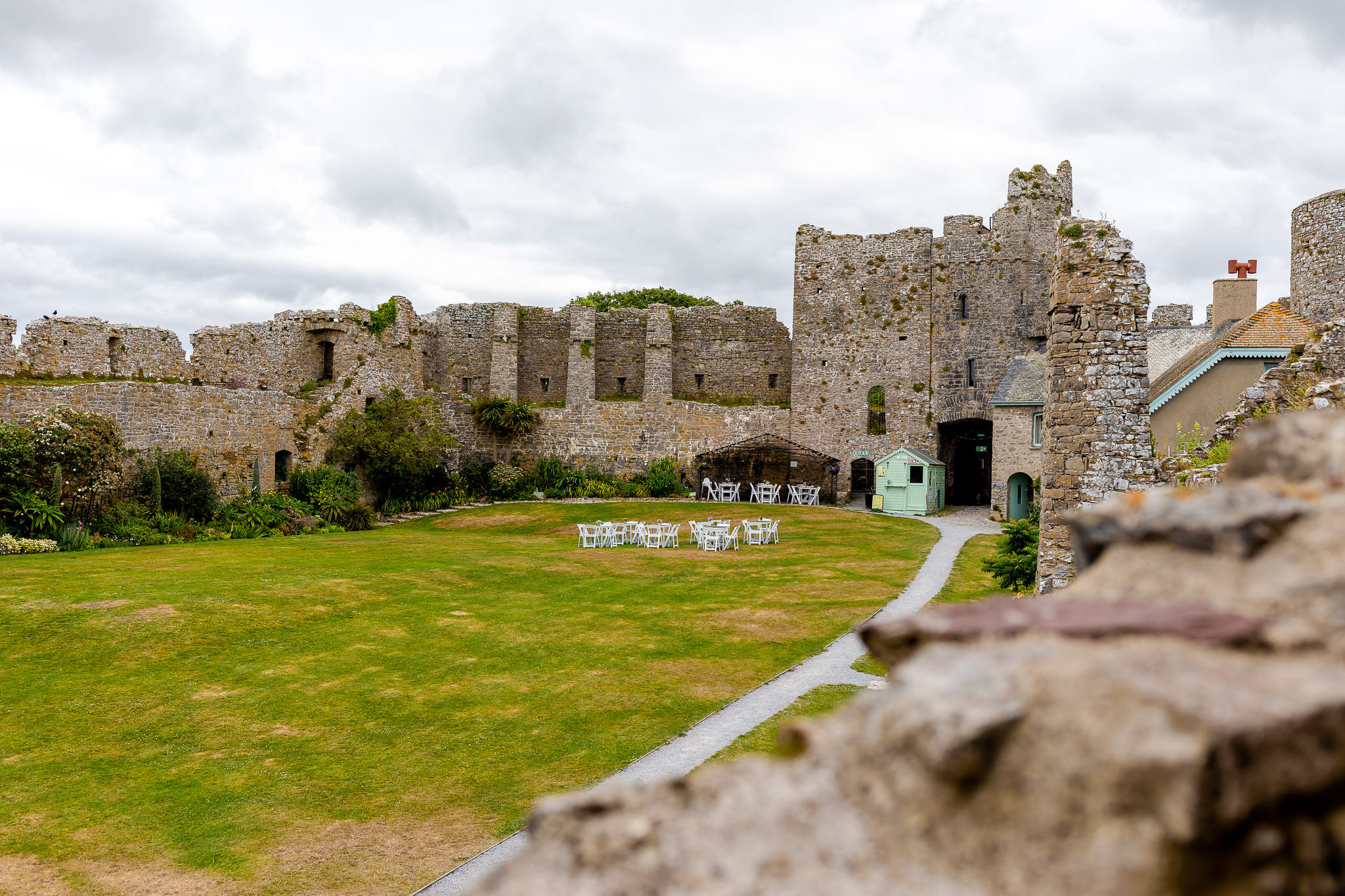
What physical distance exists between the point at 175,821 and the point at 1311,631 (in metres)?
7.70

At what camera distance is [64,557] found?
1708cm

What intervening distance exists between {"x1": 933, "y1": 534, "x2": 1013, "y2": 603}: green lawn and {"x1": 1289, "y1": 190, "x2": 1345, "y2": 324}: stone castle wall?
467 inches

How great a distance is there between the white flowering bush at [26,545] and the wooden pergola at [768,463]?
75.3 ft

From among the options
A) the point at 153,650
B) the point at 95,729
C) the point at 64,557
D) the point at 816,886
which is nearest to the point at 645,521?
the point at 64,557

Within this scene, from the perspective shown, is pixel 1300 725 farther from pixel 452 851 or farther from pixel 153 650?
pixel 153 650

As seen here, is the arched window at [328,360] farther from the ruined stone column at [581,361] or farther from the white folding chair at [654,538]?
the white folding chair at [654,538]

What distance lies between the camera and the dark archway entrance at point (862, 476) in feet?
132

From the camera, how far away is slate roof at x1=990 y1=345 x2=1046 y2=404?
30.0 meters

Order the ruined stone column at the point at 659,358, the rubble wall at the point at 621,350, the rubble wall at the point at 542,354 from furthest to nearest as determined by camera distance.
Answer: the rubble wall at the point at 621,350
the rubble wall at the point at 542,354
the ruined stone column at the point at 659,358

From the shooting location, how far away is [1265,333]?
17.3 m

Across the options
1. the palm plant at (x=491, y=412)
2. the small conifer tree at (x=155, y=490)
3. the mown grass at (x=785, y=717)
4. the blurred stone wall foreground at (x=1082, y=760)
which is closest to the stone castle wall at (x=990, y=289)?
the palm plant at (x=491, y=412)

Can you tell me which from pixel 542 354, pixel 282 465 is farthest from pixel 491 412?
pixel 282 465

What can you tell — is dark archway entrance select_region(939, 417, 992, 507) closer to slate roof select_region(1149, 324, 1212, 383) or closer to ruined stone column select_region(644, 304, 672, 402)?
slate roof select_region(1149, 324, 1212, 383)

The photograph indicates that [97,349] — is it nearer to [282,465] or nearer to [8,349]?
[8,349]
